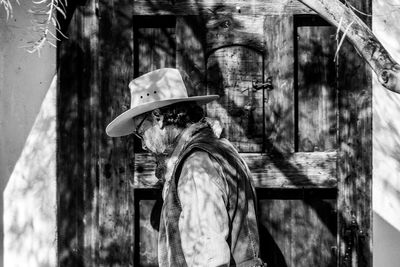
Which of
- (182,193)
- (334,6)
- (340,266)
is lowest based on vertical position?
(340,266)

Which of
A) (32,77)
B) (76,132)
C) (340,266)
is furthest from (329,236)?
(32,77)

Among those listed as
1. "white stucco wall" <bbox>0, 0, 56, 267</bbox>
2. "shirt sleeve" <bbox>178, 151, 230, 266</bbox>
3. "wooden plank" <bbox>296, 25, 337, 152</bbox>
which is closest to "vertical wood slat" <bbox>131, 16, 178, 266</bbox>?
"white stucco wall" <bbox>0, 0, 56, 267</bbox>

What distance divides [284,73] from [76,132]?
1.28m

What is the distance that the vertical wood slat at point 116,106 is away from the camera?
5.05 m

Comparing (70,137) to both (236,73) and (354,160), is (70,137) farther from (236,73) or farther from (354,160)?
(354,160)

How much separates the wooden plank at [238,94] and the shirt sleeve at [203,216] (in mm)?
1417

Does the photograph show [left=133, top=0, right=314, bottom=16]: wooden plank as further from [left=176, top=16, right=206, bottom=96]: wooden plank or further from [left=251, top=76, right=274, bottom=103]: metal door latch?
[left=251, top=76, right=274, bottom=103]: metal door latch

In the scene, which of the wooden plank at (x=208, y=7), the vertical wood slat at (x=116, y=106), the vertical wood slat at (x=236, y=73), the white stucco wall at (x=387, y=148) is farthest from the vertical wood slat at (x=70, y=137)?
the white stucco wall at (x=387, y=148)

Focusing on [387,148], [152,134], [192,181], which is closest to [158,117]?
[152,134]

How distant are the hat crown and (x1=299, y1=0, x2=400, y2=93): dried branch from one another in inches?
36.5

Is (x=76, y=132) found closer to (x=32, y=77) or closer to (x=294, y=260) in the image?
(x=32, y=77)

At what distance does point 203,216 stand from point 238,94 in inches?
65.0

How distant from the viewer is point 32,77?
5.02 m

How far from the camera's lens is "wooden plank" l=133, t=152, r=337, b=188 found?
500 centimetres
